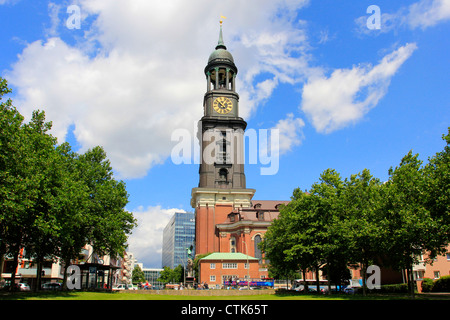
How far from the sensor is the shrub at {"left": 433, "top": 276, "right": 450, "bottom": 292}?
44500 millimetres

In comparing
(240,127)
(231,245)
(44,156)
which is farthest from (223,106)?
(44,156)

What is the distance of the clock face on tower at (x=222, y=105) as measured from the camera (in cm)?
10144

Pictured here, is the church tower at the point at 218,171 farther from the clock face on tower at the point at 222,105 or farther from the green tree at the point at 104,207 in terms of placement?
the green tree at the point at 104,207

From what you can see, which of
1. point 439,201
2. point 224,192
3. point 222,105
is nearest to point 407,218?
point 439,201

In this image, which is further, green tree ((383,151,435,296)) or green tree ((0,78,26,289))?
green tree ((383,151,435,296))

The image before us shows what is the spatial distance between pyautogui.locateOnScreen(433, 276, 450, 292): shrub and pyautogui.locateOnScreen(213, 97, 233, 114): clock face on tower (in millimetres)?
67214

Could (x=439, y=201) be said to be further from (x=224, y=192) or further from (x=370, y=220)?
(x=224, y=192)

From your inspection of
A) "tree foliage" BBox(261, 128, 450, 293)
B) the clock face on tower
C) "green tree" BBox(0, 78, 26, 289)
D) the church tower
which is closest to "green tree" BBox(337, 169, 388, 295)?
"tree foliage" BBox(261, 128, 450, 293)

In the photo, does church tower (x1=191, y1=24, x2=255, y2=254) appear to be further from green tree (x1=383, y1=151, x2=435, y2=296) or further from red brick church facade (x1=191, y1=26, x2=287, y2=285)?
green tree (x1=383, y1=151, x2=435, y2=296)

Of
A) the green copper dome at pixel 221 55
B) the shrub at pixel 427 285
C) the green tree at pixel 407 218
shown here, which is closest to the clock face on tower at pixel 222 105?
the green copper dome at pixel 221 55

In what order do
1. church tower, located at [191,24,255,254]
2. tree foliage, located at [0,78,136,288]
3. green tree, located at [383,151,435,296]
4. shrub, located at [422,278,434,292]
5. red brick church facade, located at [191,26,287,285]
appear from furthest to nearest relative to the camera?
1. church tower, located at [191,24,255,254]
2. red brick church facade, located at [191,26,287,285]
3. shrub, located at [422,278,434,292]
4. green tree, located at [383,151,435,296]
5. tree foliage, located at [0,78,136,288]

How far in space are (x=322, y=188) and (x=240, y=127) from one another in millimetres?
55229
